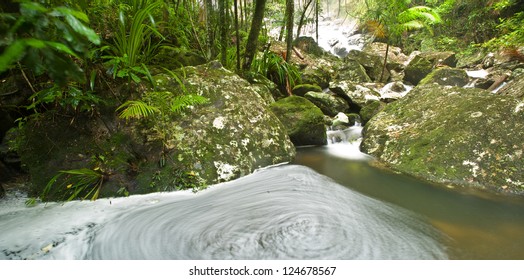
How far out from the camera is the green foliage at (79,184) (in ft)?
7.39

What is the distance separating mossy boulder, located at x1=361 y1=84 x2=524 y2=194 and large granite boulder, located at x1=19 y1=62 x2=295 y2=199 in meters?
1.58

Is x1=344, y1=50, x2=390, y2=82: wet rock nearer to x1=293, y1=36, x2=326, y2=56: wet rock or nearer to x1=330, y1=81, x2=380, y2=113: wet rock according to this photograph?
x1=293, y1=36, x2=326, y2=56: wet rock

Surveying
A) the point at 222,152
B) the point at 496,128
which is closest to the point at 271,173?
the point at 222,152

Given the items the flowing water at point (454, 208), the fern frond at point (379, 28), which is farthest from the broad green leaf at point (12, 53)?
the fern frond at point (379, 28)

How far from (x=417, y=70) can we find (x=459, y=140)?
5976mm

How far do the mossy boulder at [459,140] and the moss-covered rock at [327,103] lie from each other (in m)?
1.70

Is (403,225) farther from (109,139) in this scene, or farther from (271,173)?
(109,139)

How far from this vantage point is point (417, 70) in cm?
786

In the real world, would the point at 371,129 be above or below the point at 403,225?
above

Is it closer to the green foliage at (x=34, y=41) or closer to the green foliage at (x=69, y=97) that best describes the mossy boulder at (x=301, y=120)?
the green foliage at (x=69, y=97)

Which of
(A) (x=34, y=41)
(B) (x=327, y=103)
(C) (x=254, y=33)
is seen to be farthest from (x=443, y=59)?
(A) (x=34, y=41)

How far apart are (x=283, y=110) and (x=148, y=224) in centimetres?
267

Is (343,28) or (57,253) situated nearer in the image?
(57,253)

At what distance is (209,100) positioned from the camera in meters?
3.22
